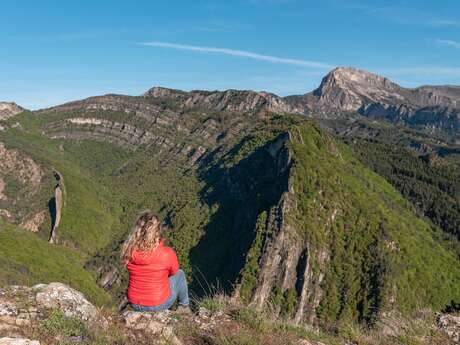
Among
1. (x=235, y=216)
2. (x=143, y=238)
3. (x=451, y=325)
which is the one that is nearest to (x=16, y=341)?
(x=143, y=238)

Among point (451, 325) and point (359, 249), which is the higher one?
point (451, 325)

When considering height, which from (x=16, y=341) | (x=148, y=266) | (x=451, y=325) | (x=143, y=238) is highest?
(x=143, y=238)

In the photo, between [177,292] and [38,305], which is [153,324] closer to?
[177,292]

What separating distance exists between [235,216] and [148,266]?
158 m

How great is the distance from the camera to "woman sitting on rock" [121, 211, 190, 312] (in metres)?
14.9

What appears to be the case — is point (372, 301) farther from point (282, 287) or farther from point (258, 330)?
point (258, 330)

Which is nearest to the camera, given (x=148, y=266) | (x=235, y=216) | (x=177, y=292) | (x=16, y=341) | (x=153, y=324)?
(x=16, y=341)

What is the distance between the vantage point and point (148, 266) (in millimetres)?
14922

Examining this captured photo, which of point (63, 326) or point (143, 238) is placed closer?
point (63, 326)

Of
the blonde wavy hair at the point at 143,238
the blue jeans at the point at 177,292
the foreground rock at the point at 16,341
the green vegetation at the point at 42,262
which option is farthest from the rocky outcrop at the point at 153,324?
the green vegetation at the point at 42,262

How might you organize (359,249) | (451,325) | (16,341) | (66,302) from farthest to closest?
(359,249) < (451,325) < (66,302) < (16,341)

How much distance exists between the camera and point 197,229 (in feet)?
585

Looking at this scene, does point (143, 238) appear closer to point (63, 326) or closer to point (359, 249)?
point (63, 326)

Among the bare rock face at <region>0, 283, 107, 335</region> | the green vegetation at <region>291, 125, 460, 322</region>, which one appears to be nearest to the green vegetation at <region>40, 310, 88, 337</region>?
the bare rock face at <region>0, 283, 107, 335</region>
